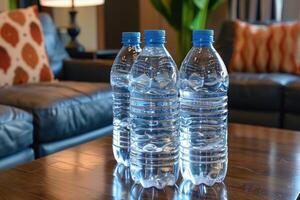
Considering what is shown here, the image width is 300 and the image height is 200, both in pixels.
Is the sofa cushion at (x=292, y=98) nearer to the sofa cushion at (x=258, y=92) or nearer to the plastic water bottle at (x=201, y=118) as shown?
the sofa cushion at (x=258, y=92)

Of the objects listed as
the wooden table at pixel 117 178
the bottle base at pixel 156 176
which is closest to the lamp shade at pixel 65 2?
the wooden table at pixel 117 178

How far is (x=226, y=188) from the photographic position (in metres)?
0.90

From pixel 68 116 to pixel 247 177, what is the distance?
1.08 metres

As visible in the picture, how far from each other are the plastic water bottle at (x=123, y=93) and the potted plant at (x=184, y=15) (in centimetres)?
235

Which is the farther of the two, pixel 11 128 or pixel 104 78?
pixel 104 78

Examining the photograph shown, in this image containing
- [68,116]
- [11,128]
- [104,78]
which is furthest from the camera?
[104,78]

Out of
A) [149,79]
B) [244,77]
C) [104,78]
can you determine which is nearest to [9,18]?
[104,78]

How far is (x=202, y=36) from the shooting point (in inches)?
34.6

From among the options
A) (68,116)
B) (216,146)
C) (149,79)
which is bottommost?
(68,116)

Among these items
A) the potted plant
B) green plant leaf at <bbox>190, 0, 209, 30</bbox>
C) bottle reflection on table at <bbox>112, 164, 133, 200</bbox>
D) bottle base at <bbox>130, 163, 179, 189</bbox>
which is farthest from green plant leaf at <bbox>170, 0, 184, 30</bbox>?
bottle base at <bbox>130, 163, 179, 189</bbox>

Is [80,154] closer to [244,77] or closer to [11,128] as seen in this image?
[11,128]

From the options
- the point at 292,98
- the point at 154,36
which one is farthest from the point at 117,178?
the point at 292,98

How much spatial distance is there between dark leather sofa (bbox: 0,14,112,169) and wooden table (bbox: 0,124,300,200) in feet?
1.74

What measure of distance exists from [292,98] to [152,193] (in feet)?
5.60
